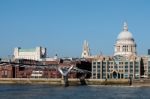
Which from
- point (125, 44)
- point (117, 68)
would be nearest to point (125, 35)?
point (125, 44)

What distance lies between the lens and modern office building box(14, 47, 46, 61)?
509 ft

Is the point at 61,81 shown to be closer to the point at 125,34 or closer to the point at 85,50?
the point at 125,34

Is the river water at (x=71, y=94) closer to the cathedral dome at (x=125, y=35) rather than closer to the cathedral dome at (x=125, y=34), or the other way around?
the cathedral dome at (x=125, y=34)

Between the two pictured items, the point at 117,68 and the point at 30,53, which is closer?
the point at 117,68

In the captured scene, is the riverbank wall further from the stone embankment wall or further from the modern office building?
the modern office building

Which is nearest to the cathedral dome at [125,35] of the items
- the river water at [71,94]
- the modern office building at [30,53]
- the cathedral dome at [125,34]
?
the cathedral dome at [125,34]

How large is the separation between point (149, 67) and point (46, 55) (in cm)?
4772

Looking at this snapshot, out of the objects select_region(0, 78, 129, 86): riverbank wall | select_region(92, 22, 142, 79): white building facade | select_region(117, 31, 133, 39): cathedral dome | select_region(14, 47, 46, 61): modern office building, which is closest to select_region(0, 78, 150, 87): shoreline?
select_region(0, 78, 129, 86): riverbank wall

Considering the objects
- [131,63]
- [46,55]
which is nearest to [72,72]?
[131,63]

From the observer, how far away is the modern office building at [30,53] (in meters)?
155

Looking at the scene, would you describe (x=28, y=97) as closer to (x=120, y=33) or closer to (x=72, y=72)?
(x=72, y=72)

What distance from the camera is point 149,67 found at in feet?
396

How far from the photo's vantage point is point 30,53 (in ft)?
518

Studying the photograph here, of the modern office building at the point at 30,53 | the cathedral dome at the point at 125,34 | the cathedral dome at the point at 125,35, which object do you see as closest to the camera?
the cathedral dome at the point at 125,34
